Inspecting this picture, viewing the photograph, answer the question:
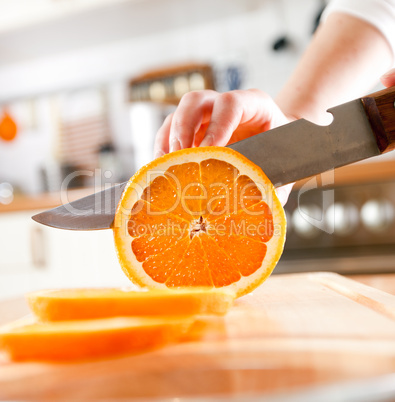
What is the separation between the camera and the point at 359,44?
992 mm

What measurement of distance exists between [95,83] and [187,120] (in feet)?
6.72

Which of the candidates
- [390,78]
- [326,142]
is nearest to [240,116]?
[326,142]

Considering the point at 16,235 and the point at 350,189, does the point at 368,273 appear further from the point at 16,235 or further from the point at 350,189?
the point at 16,235

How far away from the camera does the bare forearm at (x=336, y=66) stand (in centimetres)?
99

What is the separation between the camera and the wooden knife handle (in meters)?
0.74

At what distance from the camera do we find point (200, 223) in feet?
2.25

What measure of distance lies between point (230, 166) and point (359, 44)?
520 mm

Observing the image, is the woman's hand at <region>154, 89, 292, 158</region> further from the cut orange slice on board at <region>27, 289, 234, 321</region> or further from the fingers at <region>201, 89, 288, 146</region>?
the cut orange slice on board at <region>27, 289, 234, 321</region>

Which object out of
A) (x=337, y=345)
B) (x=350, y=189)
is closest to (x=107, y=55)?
(x=350, y=189)

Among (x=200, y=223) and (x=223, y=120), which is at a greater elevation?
(x=223, y=120)

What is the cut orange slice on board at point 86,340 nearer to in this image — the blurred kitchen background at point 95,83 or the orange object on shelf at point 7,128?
the blurred kitchen background at point 95,83

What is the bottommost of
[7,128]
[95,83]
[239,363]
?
[239,363]

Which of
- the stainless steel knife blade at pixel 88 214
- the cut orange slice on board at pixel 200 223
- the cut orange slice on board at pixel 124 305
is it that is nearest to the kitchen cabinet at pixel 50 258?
the stainless steel knife blade at pixel 88 214

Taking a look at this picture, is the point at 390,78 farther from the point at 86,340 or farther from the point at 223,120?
the point at 86,340
